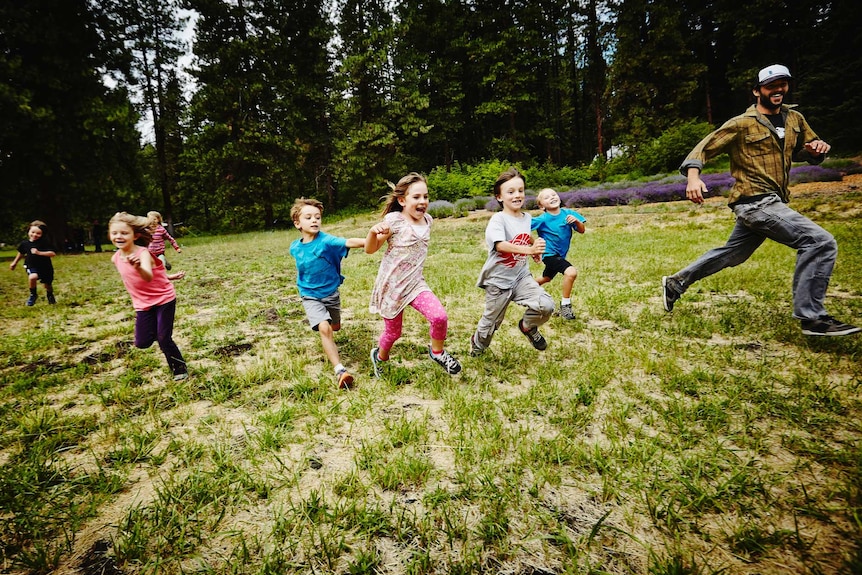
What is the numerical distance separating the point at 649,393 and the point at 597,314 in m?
2.23

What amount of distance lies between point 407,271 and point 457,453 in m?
1.83

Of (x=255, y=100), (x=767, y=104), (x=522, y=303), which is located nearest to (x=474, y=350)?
(x=522, y=303)

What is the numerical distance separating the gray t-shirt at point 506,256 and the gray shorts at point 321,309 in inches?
65.0

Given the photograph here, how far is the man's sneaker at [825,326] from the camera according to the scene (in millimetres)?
3592

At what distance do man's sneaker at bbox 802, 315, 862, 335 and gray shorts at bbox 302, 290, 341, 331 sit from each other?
4962 millimetres

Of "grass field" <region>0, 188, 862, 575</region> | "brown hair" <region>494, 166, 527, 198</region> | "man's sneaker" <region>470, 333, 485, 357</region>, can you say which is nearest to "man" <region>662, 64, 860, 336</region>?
"grass field" <region>0, 188, 862, 575</region>

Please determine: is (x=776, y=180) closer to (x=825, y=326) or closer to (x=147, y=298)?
(x=825, y=326)

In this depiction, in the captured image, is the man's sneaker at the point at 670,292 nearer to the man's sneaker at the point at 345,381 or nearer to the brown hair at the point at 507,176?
the brown hair at the point at 507,176

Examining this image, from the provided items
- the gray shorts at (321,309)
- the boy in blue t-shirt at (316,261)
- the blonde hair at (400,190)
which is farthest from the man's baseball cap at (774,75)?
the gray shorts at (321,309)

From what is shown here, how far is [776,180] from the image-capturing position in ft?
12.9

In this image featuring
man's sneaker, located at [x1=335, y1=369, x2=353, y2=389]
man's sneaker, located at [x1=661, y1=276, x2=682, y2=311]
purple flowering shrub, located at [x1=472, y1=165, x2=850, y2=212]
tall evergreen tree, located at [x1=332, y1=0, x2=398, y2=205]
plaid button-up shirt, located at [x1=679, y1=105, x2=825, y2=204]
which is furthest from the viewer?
tall evergreen tree, located at [x1=332, y1=0, x2=398, y2=205]

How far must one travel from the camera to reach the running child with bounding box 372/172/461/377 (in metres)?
3.63

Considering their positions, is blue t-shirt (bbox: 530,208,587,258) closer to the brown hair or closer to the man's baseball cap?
the brown hair

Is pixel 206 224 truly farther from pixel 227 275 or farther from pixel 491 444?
pixel 491 444
